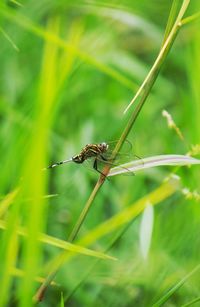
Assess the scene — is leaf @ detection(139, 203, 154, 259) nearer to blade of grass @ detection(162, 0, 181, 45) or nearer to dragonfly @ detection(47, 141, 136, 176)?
dragonfly @ detection(47, 141, 136, 176)

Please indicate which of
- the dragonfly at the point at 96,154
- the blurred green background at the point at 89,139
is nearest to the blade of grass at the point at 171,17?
the blurred green background at the point at 89,139

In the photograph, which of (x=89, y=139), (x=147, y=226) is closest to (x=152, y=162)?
(x=147, y=226)

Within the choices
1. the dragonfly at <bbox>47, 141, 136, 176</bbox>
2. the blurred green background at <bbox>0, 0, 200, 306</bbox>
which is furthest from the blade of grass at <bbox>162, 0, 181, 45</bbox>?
the dragonfly at <bbox>47, 141, 136, 176</bbox>

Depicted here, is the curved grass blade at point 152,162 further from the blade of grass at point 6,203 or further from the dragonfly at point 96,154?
the blade of grass at point 6,203

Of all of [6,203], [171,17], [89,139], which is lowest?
[6,203]

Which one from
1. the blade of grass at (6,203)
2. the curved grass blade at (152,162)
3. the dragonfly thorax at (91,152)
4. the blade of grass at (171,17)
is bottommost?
the blade of grass at (6,203)

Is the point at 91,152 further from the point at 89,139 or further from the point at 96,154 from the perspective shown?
the point at 89,139

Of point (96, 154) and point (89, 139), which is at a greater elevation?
point (89, 139)

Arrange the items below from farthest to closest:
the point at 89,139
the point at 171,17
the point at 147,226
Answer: the point at 89,139 < the point at 147,226 < the point at 171,17
